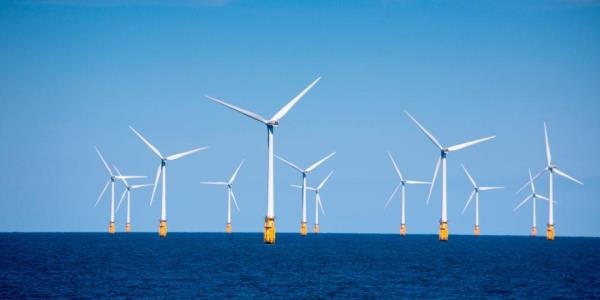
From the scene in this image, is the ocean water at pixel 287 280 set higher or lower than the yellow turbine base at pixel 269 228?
lower

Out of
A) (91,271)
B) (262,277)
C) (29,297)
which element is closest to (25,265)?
(91,271)

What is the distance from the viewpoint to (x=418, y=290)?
77312mm

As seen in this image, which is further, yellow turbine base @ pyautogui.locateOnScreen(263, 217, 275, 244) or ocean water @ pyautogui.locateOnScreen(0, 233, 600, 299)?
yellow turbine base @ pyautogui.locateOnScreen(263, 217, 275, 244)

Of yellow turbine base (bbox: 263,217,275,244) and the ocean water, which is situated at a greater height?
yellow turbine base (bbox: 263,217,275,244)

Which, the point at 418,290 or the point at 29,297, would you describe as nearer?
the point at 29,297

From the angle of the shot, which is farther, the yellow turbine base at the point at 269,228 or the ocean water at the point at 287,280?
the yellow turbine base at the point at 269,228

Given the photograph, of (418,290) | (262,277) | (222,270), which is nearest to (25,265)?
(222,270)

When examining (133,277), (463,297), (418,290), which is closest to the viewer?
(463,297)

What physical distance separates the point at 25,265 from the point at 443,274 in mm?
50502

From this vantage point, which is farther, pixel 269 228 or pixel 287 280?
pixel 269 228

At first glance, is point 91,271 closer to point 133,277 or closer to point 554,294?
point 133,277

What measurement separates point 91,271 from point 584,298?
170 ft

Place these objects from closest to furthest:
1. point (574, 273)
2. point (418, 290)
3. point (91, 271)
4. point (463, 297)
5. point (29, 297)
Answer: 1. point (29, 297)
2. point (463, 297)
3. point (418, 290)
4. point (91, 271)
5. point (574, 273)

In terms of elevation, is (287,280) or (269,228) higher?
(269,228)
